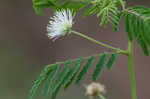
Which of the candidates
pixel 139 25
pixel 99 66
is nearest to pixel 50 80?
pixel 99 66

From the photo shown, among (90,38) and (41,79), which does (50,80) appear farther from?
(90,38)

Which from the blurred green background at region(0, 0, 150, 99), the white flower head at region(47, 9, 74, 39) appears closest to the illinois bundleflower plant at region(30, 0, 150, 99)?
the white flower head at region(47, 9, 74, 39)

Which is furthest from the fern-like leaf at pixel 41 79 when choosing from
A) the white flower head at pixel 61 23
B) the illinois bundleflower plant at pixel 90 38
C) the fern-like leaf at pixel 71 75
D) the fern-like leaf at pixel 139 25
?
the fern-like leaf at pixel 139 25

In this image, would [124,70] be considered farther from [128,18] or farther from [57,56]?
[128,18]

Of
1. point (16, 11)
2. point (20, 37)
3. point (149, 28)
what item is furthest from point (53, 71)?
point (16, 11)

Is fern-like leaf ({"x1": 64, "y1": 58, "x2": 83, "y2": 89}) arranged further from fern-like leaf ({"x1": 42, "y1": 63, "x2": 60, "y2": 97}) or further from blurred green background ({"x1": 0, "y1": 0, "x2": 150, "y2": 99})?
blurred green background ({"x1": 0, "y1": 0, "x2": 150, "y2": 99})

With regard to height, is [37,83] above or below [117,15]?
below
